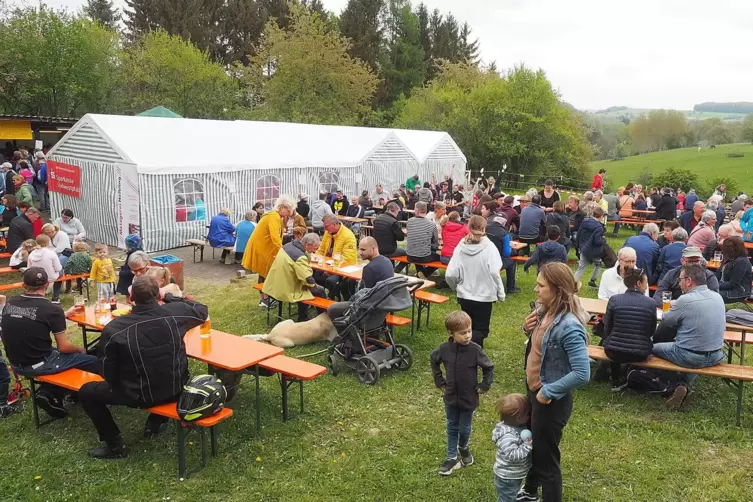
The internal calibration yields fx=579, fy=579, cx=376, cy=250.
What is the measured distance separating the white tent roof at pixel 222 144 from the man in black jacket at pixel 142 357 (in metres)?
9.10

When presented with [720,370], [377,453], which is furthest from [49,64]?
[720,370]

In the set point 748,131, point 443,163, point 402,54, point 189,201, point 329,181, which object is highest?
point 402,54

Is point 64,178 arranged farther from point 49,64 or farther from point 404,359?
point 49,64

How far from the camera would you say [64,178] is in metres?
14.5

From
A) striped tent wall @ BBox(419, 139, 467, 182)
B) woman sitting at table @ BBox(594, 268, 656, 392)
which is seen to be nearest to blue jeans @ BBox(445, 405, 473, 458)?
woman sitting at table @ BBox(594, 268, 656, 392)

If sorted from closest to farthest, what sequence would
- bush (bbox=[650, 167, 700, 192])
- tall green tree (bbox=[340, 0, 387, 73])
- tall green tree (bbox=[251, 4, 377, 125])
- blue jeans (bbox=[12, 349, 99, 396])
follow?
blue jeans (bbox=[12, 349, 99, 396]), bush (bbox=[650, 167, 700, 192]), tall green tree (bbox=[251, 4, 377, 125]), tall green tree (bbox=[340, 0, 387, 73])

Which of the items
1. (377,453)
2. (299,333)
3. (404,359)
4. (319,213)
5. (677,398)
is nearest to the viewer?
(377,453)

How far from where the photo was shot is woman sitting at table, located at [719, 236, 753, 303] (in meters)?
7.46

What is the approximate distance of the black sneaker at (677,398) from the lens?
5.58m

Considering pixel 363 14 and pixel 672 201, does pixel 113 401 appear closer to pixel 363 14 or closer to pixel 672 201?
pixel 672 201

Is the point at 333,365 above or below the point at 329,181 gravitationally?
below

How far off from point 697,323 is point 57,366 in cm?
580

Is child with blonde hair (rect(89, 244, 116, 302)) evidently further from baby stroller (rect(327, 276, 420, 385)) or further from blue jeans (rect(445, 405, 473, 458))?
blue jeans (rect(445, 405, 473, 458))

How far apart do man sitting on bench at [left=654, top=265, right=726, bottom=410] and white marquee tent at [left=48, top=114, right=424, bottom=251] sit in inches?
434
